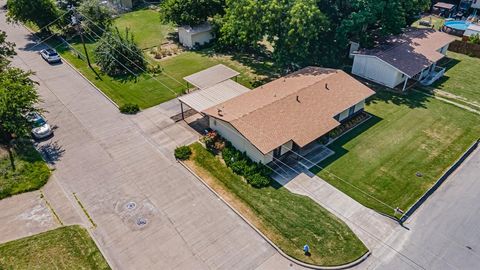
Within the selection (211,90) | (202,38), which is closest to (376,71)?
(211,90)

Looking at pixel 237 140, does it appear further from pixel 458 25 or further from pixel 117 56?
pixel 458 25

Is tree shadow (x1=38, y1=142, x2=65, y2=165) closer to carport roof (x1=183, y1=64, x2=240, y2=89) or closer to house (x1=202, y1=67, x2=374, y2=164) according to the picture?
house (x1=202, y1=67, x2=374, y2=164)

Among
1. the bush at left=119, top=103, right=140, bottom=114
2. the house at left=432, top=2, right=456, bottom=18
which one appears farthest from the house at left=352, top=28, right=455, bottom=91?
the bush at left=119, top=103, right=140, bottom=114

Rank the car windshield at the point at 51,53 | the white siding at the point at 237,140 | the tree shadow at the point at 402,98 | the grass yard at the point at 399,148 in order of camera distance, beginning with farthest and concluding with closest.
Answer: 1. the car windshield at the point at 51,53
2. the tree shadow at the point at 402,98
3. the white siding at the point at 237,140
4. the grass yard at the point at 399,148

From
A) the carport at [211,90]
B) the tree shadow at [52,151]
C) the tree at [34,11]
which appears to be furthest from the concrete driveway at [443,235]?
the tree at [34,11]

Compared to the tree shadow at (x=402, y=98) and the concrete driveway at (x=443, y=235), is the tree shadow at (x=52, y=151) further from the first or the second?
the tree shadow at (x=402, y=98)

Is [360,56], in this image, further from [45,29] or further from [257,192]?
[45,29]
